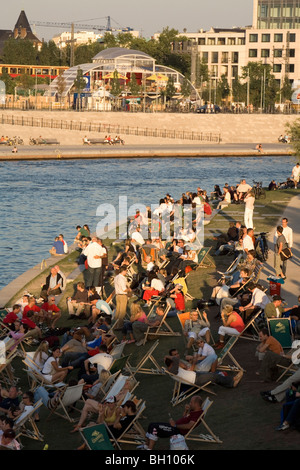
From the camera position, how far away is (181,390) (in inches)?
445

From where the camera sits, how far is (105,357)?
39.9 ft

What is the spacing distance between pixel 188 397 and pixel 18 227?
2461 centimetres

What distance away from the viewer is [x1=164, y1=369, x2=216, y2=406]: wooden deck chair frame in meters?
11.0

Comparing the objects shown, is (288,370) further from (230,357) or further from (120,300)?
(120,300)

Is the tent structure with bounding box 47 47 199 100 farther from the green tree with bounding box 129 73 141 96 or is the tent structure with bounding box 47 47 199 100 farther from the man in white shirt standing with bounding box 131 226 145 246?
the man in white shirt standing with bounding box 131 226 145 246

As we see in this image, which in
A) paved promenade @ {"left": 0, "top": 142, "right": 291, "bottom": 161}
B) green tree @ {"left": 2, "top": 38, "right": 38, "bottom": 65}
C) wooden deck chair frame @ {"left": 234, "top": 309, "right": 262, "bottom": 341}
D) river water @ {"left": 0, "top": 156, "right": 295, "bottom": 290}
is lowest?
river water @ {"left": 0, "top": 156, "right": 295, "bottom": 290}

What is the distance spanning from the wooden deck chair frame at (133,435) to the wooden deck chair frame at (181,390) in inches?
40.1

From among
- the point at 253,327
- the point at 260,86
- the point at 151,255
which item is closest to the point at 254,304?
the point at 253,327

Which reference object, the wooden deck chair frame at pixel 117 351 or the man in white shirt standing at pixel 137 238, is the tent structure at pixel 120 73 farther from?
the wooden deck chair frame at pixel 117 351

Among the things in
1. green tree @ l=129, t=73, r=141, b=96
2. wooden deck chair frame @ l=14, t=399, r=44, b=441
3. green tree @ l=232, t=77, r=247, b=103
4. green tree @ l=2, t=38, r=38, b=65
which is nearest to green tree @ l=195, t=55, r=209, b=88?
green tree @ l=232, t=77, r=247, b=103

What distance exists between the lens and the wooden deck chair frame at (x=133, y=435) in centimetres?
973

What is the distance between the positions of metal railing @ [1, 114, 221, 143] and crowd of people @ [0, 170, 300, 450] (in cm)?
5957

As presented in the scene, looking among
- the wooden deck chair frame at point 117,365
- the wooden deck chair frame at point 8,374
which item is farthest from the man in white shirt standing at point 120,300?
the wooden deck chair frame at point 117,365

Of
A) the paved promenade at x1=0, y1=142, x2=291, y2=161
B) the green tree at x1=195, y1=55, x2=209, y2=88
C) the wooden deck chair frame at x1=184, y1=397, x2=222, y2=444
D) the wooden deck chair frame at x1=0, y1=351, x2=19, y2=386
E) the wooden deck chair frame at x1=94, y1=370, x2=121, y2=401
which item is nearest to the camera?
the wooden deck chair frame at x1=184, y1=397, x2=222, y2=444
